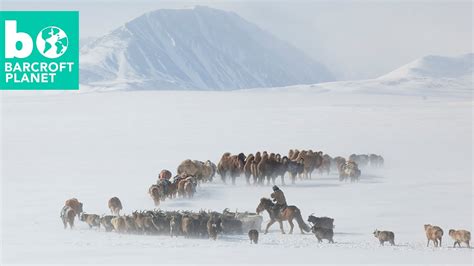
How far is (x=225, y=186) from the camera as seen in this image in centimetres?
2589

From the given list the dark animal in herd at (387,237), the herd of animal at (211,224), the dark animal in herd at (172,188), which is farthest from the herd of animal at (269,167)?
the dark animal in herd at (387,237)

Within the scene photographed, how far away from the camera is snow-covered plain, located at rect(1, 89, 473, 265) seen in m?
16.0

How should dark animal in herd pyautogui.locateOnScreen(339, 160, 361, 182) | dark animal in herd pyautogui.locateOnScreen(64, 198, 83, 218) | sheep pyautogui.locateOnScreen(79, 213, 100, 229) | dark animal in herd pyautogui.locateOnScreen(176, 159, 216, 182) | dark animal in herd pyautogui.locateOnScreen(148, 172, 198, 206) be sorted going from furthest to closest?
dark animal in herd pyautogui.locateOnScreen(339, 160, 361, 182)
dark animal in herd pyautogui.locateOnScreen(176, 159, 216, 182)
dark animal in herd pyautogui.locateOnScreen(148, 172, 198, 206)
dark animal in herd pyautogui.locateOnScreen(64, 198, 83, 218)
sheep pyautogui.locateOnScreen(79, 213, 100, 229)

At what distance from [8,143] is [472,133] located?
2456 cm

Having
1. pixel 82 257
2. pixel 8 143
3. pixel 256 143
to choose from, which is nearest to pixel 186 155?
pixel 256 143

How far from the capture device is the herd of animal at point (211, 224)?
16703mm

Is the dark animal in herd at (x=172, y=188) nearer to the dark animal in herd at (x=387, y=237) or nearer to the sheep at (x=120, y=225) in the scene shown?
the sheep at (x=120, y=225)

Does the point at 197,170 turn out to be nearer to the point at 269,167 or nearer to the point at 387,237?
the point at 269,167

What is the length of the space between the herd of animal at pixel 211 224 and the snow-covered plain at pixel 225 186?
286mm

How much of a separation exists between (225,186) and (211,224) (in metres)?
8.65

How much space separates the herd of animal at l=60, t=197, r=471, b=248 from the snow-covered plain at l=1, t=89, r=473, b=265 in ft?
0.94

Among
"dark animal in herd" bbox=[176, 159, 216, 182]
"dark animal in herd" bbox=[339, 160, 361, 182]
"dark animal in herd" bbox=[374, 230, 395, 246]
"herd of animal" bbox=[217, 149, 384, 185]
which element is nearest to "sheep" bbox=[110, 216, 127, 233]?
"dark animal in herd" bbox=[374, 230, 395, 246]

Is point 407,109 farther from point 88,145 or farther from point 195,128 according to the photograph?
point 88,145

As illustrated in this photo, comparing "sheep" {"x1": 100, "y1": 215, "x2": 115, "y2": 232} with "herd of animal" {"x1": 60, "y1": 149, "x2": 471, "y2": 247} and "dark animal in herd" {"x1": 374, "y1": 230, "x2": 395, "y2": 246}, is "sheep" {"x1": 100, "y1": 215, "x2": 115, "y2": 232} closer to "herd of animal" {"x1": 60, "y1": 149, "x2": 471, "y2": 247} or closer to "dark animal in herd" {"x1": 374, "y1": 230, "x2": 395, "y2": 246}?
"herd of animal" {"x1": 60, "y1": 149, "x2": 471, "y2": 247}
